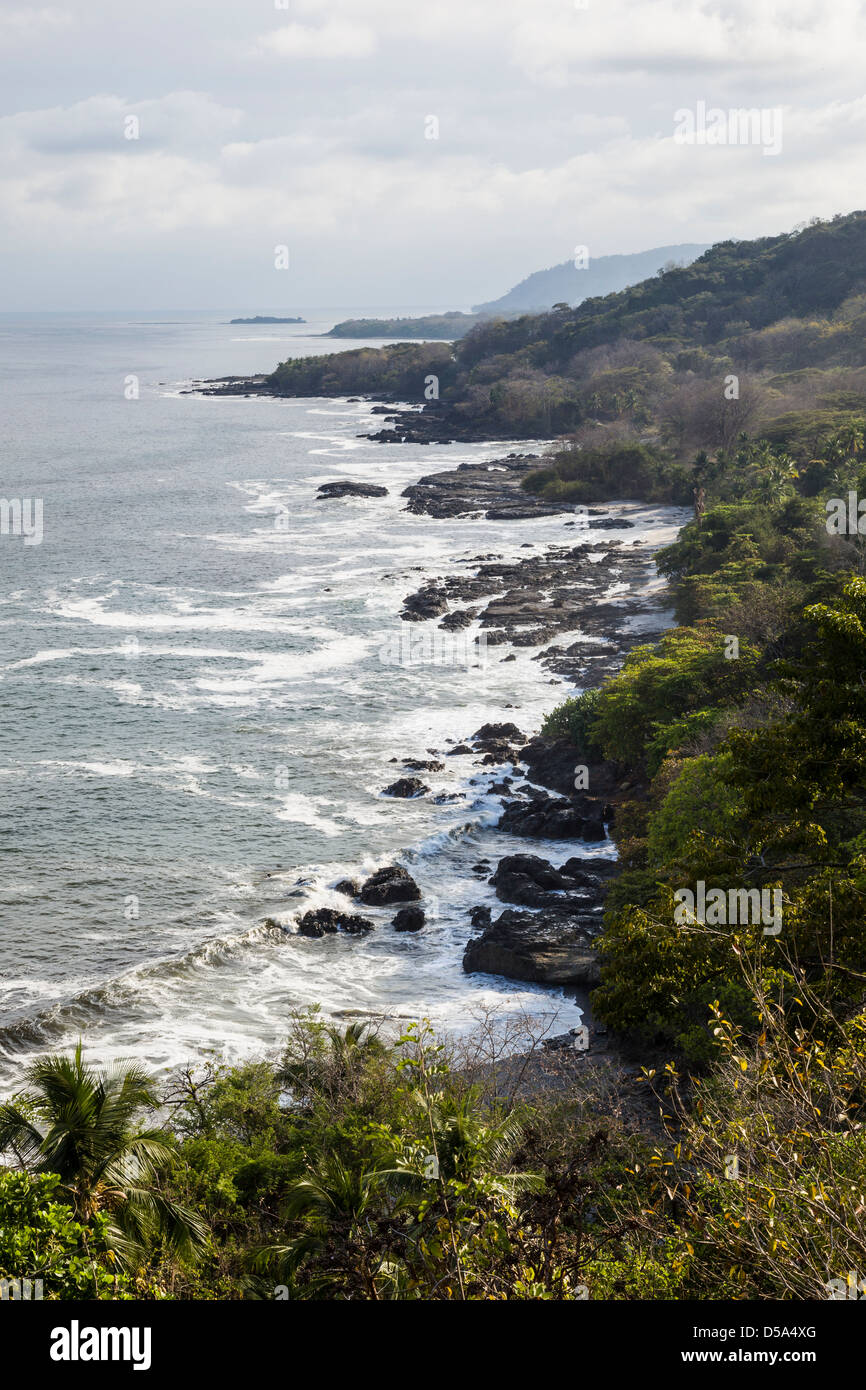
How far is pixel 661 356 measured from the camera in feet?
436

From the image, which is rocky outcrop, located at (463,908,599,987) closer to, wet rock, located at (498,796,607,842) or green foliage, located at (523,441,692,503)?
wet rock, located at (498,796,607,842)

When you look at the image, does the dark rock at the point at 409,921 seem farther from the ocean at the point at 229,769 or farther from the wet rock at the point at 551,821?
the wet rock at the point at 551,821

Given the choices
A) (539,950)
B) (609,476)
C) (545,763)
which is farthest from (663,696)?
(609,476)

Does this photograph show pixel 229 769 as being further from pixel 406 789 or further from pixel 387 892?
pixel 387 892

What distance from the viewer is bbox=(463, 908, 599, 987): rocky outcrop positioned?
88.3 feet

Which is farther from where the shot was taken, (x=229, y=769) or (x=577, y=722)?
(x=577, y=722)

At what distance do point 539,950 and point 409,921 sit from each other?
435 centimetres

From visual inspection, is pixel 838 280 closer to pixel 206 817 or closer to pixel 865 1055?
pixel 206 817

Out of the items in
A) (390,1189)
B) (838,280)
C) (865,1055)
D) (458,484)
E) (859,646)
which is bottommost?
(390,1189)

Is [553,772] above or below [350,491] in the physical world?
below

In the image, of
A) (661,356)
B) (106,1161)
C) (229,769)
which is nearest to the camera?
(106,1161)

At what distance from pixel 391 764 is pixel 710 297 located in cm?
13262
